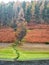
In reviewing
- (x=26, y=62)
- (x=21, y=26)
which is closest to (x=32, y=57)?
(x=26, y=62)

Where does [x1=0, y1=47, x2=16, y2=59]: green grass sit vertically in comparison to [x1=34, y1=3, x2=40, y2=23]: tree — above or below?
below

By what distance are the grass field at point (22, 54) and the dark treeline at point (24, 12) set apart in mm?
460

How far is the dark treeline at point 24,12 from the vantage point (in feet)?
19.4

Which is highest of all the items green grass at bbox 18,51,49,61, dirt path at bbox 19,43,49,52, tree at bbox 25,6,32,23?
tree at bbox 25,6,32,23

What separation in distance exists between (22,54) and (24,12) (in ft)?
2.44

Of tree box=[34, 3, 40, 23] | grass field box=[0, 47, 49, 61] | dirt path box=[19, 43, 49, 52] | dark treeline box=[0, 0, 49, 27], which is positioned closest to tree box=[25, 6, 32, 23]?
dark treeline box=[0, 0, 49, 27]

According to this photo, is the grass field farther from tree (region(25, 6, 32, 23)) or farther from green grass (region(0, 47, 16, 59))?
tree (region(25, 6, 32, 23))

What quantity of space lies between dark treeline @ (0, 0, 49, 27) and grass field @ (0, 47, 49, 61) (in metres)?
0.46

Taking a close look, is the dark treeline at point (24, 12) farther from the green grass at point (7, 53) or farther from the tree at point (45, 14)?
the green grass at point (7, 53)

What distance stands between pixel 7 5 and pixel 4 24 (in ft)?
1.12

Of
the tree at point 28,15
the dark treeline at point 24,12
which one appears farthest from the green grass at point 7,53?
the tree at point 28,15

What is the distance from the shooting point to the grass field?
5.83 meters

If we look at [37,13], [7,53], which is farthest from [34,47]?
[37,13]

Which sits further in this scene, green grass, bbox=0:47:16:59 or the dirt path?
the dirt path
